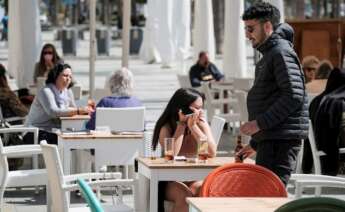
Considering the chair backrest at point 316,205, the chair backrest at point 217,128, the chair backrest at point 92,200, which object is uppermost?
the chair backrest at point 316,205

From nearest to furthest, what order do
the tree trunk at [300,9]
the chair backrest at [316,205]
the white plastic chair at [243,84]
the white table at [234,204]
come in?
the chair backrest at [316,205]
the white table at [234,204]
the white plastic chair at [243,84]
the tree trunk at [300,9]

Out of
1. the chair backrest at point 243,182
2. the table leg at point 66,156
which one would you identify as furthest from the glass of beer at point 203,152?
the table leg at point 66,156

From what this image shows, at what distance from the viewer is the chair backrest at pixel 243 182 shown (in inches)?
248

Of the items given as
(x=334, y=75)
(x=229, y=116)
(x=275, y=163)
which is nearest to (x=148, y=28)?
(x=229, y=116)

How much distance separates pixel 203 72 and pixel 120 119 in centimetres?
876

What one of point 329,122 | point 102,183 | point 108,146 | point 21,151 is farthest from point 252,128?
point 329,122

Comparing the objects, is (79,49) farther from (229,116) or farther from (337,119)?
(337,119)

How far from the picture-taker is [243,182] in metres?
6.37

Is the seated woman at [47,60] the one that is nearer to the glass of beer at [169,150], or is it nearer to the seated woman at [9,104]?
the seated woman at [9,104]

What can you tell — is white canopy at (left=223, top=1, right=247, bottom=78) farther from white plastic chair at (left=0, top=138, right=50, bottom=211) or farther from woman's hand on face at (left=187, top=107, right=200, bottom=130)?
woman's hand on face at (left=187, top=107, right=200, bottom=130)

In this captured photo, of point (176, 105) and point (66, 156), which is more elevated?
point (176, 105)

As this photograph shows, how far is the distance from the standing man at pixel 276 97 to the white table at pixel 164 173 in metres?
0.72

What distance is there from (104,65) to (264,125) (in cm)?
3114

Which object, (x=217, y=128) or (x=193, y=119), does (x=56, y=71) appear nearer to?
(x=217, y=128)
